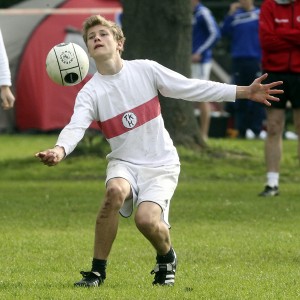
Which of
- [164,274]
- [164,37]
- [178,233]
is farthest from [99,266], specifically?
[164,37]

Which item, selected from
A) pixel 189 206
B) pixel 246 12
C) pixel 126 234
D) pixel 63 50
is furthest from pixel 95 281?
pixel 246 12

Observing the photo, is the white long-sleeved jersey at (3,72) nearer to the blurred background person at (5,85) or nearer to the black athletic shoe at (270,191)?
the blurred background person at (5,85)

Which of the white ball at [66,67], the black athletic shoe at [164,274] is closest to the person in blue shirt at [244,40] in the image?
the white ball at [66,67]

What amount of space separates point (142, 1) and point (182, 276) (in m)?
8.65

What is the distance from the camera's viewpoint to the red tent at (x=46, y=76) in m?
22.2

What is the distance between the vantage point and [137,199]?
7586 millimetres

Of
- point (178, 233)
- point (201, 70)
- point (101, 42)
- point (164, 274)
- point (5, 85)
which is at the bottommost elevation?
point (201, 70)

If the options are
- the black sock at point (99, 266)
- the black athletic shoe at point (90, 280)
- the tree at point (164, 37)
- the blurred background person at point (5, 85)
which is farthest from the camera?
the tree at point (164, 37)

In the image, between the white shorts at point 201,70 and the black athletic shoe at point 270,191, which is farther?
the white shorts at point 201,70

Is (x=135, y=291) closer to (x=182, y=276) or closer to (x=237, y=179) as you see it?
(x=182, y=276)

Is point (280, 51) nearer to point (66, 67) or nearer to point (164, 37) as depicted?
point (164, 37)

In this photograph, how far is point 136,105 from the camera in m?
7.71

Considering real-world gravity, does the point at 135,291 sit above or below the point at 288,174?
above

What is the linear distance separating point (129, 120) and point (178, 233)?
248 cm
